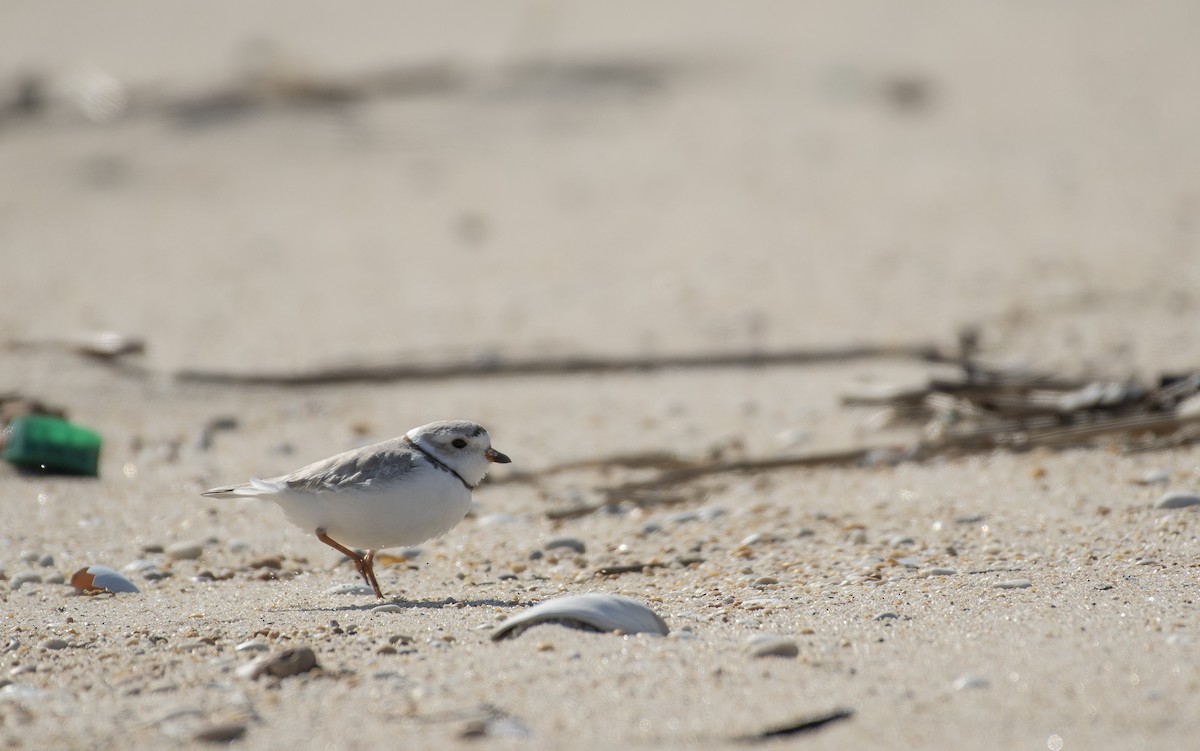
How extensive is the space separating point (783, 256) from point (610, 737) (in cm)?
804

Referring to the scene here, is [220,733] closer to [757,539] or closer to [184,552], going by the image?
[184,552]

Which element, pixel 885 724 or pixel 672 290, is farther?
pixel 672 290

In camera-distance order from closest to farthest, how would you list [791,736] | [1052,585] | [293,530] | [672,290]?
1. [791,736]
2. [1052,585]
3. [293,530]
4. [672,290]

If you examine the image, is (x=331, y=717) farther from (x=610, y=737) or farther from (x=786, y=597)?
(x=786, y=597)

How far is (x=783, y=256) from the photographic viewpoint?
1050 centimetres

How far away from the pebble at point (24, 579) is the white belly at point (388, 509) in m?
0.97

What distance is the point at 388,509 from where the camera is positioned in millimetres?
4043

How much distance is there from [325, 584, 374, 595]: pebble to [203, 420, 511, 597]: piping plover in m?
0.03

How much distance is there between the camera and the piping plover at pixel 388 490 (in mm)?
4062

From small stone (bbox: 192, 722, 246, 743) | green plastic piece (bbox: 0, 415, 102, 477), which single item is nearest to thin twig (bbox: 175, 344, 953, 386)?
green plastic piece (bbox: 0, 415, 102, 477)

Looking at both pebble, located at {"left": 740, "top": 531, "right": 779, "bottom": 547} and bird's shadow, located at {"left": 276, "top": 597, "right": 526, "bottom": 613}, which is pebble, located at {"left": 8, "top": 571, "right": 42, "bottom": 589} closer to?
bird's shadow, located at {"left": 276, "top": 597, "right": 526, "bottom": 613}

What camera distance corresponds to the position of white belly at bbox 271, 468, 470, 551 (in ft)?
13.3

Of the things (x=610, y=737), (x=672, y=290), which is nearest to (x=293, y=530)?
(x=610, y=737)

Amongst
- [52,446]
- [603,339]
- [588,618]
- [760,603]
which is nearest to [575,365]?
[603,339]
